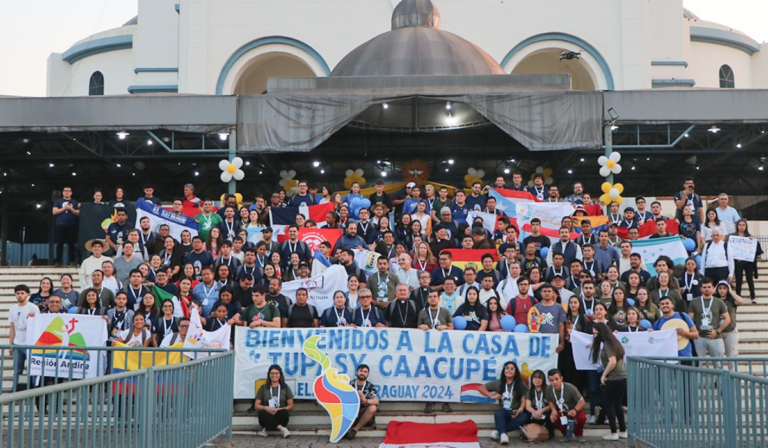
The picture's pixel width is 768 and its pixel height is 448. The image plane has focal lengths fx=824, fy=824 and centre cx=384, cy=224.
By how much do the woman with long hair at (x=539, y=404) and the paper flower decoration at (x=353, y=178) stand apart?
16564 millimetres

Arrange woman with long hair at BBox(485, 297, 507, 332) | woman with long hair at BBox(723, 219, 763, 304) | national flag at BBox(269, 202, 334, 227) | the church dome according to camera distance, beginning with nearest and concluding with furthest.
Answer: woman with long hair at BBox(485, 297, 507, 332) < woman with long hair at BBox(723, 219, 763, 304) < national flag at BBox(269, 202, 334, 227) < the church dome

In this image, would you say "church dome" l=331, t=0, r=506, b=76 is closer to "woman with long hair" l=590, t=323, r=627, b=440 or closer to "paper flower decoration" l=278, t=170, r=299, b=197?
"paper flower decoration" l=278, t=170, r=299, b=197

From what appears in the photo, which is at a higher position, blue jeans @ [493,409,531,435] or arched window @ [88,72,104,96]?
arched window @ [88,72,104,96]

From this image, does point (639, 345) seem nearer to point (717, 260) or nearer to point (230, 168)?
point (717, 260)

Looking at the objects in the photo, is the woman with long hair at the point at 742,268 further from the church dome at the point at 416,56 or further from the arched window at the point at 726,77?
the arched window at the point at 726,77

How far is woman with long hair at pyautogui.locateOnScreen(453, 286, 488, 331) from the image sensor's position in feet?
43.1

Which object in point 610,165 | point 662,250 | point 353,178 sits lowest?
point 662,250

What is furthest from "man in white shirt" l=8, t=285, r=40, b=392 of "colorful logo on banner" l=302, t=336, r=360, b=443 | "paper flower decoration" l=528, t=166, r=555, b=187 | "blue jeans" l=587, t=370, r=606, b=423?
"paper flower decoration" l=528, t=166, r=555, b=187

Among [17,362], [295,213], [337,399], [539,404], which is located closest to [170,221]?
[295,213]

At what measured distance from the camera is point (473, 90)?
2233 cm

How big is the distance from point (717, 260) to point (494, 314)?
534 cm

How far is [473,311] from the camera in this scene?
1323 cm

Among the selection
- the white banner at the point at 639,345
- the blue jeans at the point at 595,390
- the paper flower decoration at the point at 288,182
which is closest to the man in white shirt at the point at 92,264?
the white banner at the point at 639,345

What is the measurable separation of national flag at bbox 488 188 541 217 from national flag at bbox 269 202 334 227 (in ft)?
13.3
